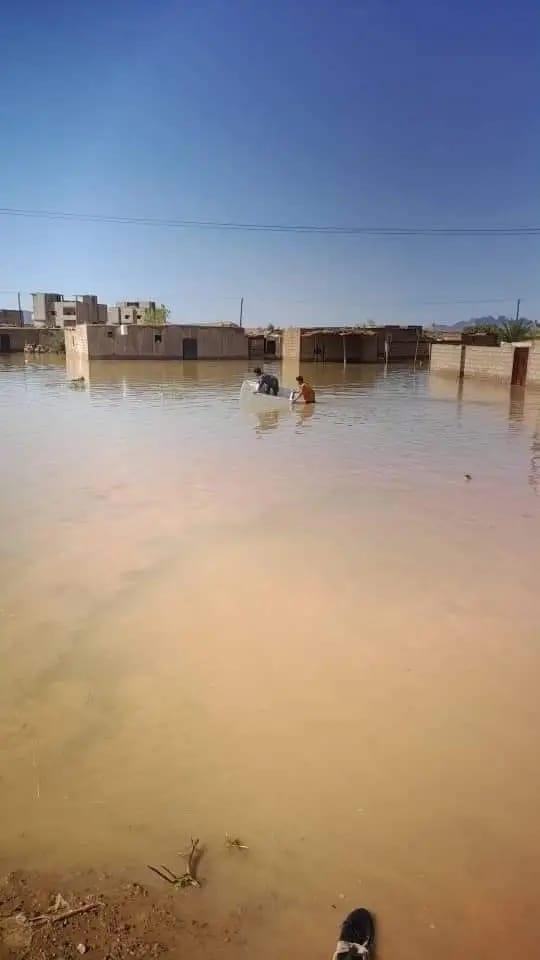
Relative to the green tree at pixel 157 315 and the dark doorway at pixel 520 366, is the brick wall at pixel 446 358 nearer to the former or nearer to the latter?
the dark doorway at pixel 520 366

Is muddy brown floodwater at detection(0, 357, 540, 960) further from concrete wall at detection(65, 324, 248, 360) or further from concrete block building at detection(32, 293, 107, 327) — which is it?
concrete block building at detection(32, 293, 107, 327)

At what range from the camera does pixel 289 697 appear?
385 cm

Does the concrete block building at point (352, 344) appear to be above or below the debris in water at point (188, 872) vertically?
above

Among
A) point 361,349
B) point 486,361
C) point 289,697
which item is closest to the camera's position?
point 289,697

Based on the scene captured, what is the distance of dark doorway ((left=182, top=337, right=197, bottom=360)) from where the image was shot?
37.6 m

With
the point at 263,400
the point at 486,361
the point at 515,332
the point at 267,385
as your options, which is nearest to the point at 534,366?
the point at 486,361

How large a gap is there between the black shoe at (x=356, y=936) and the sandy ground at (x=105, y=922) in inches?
14.7

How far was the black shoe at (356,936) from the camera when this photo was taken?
2.20 m

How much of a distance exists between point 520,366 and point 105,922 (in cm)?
2453

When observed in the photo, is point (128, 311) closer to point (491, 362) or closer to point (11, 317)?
point (11, 317)

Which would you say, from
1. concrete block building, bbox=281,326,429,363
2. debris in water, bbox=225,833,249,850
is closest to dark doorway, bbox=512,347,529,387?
concrete block building, bbox=281,326,429,363

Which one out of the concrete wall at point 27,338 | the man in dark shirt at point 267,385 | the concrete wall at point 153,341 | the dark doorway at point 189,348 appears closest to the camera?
the man in dark shirt at point 267,385

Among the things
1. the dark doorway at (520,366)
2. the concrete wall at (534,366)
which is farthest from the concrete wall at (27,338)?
the concrete wall at (534,366)

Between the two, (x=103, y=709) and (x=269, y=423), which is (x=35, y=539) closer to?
(x=103, y=709)
